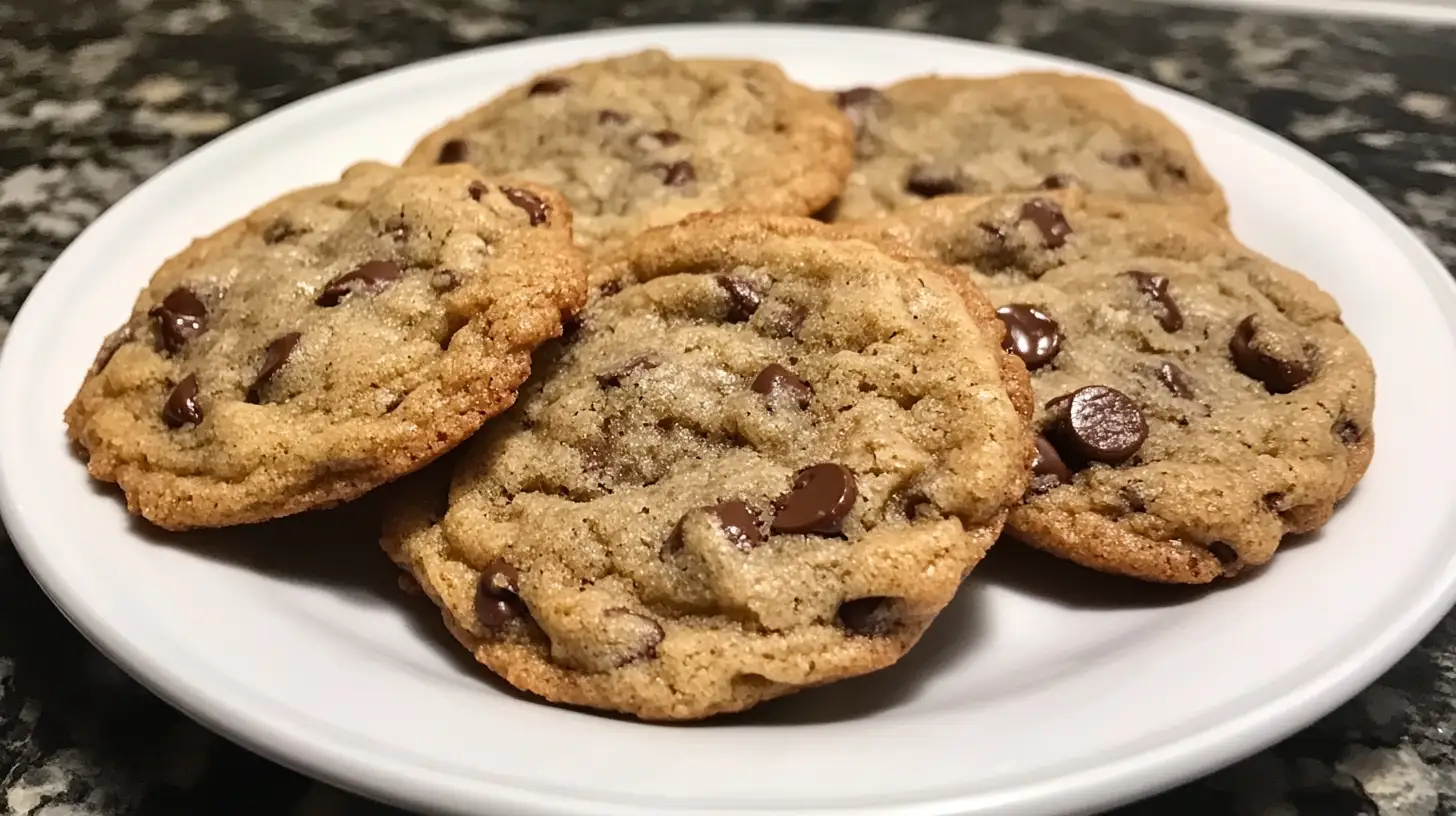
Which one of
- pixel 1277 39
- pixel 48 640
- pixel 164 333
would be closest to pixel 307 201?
pixel 164 333

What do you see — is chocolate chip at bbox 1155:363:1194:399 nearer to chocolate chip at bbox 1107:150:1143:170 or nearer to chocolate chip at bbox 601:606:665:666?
chocolate chip at bbox 1107:150:1143:170

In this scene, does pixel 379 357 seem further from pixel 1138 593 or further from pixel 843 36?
pixel 843 36

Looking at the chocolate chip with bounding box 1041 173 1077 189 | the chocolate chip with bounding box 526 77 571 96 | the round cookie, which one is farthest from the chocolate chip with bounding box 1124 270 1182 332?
the chocolate chip with bounding box 526 77 571 96

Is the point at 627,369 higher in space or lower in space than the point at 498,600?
higher

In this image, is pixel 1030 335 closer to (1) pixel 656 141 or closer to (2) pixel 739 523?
(2) pixel 739 523

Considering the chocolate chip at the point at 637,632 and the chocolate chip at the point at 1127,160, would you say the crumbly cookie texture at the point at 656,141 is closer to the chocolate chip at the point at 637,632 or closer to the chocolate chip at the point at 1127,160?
the chocolate chip at the point at 1127,160

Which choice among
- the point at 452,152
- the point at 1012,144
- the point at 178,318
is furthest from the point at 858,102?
the point at 178,318

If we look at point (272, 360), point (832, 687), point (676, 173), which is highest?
point (676, 173)
